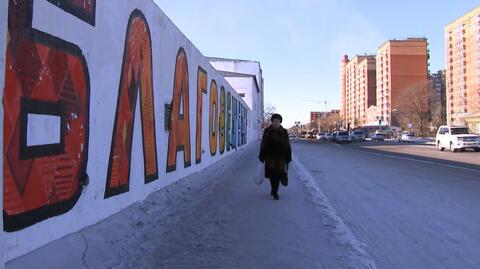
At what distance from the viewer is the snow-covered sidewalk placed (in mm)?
5738

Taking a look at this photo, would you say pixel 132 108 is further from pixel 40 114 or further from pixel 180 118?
pixel 180 118

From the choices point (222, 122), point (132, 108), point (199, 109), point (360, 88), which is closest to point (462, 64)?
point (360, 88)

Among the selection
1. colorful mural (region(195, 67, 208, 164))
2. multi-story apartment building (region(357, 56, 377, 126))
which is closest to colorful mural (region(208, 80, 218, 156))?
colorful mural (region(195, 67, 208, 164))

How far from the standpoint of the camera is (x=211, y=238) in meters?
7.19

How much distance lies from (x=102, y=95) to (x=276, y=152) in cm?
527

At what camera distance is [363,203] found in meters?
10.6

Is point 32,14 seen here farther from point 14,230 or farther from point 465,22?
point 465,22

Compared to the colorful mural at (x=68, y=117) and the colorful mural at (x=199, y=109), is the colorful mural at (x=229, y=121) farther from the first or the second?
the colorful mural at (x=68, y=117)

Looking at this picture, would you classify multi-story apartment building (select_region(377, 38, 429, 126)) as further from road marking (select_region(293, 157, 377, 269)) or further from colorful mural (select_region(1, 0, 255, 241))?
colorful mural (select_region(1, 0, 255, 241))

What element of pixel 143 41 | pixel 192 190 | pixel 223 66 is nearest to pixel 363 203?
pixel 192 190

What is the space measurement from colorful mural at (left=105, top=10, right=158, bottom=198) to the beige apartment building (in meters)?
115

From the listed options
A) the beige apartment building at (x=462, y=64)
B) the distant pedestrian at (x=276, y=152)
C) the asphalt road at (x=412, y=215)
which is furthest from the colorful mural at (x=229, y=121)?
the beige apartment building at (x=462, y=64)

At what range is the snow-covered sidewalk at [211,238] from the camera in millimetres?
5738

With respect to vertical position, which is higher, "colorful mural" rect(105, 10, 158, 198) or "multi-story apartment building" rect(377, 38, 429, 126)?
"multi-story apartment building" rect(377, 38, 429, 126)
